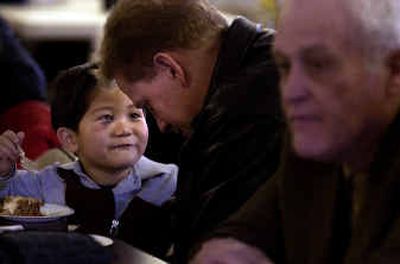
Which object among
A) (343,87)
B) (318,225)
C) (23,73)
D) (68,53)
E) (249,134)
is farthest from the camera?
(68,53)

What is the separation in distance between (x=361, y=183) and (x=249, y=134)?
414 mm

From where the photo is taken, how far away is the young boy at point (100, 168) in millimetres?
2164

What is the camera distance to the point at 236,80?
1.78 meters

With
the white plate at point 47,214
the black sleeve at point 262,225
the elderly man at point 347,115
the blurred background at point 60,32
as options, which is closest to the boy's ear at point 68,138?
the white plate at point 47,214

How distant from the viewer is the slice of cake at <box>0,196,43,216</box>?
1931 millimetres

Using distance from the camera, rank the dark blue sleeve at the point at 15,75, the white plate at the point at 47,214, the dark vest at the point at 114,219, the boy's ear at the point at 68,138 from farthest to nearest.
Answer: the dark blue sleeve at the point at 15,75
the boy's ear at the point at 68,138
the dark vest at the point at 114,219
the white plate at the point at 47,214

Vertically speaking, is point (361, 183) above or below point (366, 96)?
below

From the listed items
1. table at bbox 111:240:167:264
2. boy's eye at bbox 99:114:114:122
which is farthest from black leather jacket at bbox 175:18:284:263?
boy's eye at bbox 99:114:114:122

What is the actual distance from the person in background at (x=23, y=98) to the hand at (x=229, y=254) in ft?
4.33

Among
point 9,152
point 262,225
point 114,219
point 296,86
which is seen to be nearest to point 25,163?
point 9,152

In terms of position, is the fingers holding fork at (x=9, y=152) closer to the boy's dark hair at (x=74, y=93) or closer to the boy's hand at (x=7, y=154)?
the boy's hand at (x=7, y=154)

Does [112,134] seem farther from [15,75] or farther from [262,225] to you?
[15,75]

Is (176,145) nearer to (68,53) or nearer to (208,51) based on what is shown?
(208,51)

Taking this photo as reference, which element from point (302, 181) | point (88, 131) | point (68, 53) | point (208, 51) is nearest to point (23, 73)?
point (88, 131)
